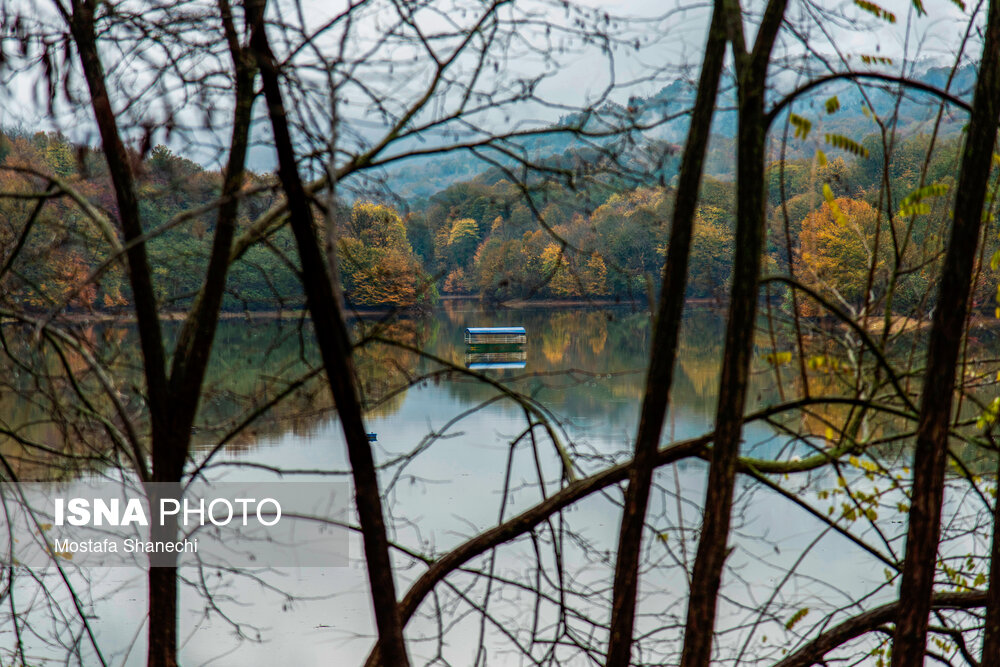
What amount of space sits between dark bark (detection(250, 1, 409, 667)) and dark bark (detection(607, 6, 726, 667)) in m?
0.77

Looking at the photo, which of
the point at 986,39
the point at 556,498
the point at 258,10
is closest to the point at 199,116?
the point at 258,10

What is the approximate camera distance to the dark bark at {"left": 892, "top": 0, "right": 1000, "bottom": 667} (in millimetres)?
2031

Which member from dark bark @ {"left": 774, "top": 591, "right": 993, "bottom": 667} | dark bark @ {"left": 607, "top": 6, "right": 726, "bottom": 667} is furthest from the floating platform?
dark bark @ {"left": 607, "top": 6, "right": 726, "bottom": 667}

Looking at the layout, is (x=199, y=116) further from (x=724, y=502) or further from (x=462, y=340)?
(x=462, y=340)

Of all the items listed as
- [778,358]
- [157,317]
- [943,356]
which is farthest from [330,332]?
[943,356]

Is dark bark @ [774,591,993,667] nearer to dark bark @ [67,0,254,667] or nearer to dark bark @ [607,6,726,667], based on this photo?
dark bark @ [607,6,726,667]

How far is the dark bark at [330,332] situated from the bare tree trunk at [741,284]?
84 centimetres

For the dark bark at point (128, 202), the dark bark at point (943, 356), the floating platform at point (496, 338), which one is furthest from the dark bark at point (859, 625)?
the floating platform at point (496, 338)

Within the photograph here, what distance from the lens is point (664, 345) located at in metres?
2.44

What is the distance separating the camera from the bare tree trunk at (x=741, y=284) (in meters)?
2.17

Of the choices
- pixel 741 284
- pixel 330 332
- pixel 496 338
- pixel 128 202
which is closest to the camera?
pixel 330 332

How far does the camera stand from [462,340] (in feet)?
101

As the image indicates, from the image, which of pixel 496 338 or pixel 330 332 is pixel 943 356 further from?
pixel 496 338

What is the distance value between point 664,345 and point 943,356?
0.71m
